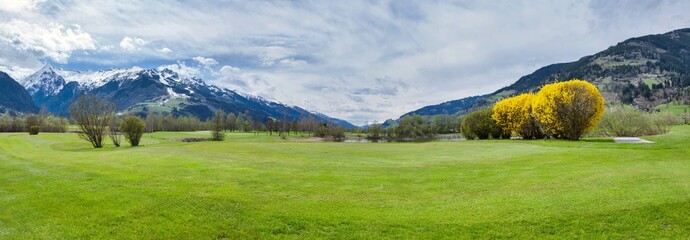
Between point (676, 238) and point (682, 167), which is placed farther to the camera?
point (682, 167)

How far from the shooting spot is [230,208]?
15.3 m

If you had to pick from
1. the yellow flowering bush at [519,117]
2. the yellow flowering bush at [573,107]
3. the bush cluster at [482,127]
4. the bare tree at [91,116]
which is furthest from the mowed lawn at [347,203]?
the bush cluster at [482,127]

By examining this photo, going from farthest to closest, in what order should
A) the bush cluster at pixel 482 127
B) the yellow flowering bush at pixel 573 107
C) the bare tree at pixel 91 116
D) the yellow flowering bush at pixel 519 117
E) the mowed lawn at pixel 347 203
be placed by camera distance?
1. the bush cluster at pixel 482 127
2. the yellow flowering bush at pixel 519 117
3. the bare tree at pixel 91 116
4. the yellow flowering bush at pixel 573 107
5. the mowed lawn at pixel 347 203

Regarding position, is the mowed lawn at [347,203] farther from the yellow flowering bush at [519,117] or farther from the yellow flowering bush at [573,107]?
the yellow flowering bush at [519,117]

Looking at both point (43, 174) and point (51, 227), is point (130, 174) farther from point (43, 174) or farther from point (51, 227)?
point (51, 227)

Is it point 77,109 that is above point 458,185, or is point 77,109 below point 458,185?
above

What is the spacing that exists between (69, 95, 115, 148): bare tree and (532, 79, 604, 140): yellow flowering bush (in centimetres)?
6905

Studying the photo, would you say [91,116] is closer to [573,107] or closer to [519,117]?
[573,107]

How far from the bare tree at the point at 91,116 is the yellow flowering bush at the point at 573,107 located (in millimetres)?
69053

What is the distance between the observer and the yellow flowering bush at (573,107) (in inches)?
2042

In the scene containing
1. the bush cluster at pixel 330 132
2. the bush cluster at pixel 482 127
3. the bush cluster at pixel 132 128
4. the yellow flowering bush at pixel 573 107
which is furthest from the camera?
the bush cluster at pixel 330 132

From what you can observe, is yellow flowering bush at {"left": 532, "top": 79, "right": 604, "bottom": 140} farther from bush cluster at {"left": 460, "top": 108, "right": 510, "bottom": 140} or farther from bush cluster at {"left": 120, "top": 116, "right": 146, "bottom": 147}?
bush cluster at {"left": 120, "top": 116, "right": 146, "bottom": 147}

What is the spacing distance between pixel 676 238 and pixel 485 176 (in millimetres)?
10658

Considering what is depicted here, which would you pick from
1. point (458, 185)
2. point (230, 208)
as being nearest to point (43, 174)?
point (230, 208)
